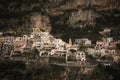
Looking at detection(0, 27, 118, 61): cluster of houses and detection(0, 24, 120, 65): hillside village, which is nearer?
detection(0, 24, 120, 65): hillside village

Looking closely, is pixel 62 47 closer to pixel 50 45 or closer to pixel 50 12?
pixel 50 45

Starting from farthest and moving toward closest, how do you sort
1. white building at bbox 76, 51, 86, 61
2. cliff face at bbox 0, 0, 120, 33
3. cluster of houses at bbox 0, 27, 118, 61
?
cliff face at bbox 0, 0, 120, 33
cluster of houses at bbox 0, 27, 118, 61
white building at bbox 76, 51, 86, 61

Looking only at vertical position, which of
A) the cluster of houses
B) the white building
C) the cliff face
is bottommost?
the white building

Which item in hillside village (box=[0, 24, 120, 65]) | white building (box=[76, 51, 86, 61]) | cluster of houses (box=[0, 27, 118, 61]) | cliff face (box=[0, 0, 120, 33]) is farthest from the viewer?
cliff face (box=[0, 0, 120, 33])

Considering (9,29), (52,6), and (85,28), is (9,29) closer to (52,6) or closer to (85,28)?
(52,6)

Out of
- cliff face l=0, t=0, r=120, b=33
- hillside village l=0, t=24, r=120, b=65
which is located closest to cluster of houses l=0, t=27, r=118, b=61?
hillside village l=0, t=24, r=120, b=65

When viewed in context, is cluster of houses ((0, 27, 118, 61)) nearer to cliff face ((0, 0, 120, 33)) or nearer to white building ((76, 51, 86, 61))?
white building ((76, 51, 86, 61))

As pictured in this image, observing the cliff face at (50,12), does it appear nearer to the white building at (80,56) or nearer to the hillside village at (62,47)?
the hillside village at (62,47)
